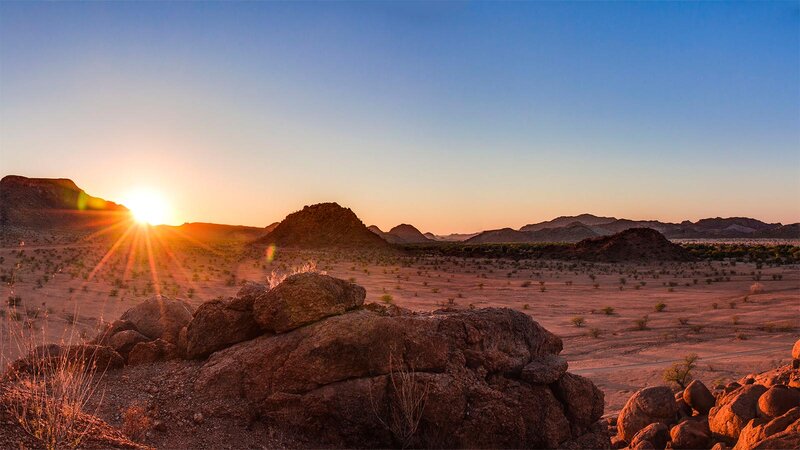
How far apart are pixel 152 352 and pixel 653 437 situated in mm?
8102

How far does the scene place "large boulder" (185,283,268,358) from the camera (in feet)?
30.2

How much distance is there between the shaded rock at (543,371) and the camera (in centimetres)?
892

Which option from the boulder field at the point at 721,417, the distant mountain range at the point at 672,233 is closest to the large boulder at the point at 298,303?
the boulder field at the point at 721,417

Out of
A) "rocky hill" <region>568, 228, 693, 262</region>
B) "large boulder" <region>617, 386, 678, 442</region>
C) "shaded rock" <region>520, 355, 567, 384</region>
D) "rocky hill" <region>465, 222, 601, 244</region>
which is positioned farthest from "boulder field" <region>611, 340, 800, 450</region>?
"rocky hill" <region>465, 222, 601, 244</region>

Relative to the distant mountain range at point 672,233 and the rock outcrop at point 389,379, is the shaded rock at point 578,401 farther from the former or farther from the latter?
the distant mountain range at point 672,233

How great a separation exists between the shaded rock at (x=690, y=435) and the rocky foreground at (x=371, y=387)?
20 mm

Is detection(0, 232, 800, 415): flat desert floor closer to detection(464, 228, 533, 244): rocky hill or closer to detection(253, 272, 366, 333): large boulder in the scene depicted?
detection(253, 272, 366, 333): large boulder

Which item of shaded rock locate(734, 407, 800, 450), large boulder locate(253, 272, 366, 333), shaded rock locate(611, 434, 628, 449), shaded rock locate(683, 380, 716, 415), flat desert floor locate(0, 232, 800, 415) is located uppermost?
large boulder locate(253, 272, 366, 333)

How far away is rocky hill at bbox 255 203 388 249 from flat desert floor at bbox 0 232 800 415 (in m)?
55.3

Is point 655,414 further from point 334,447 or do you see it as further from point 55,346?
point 55,346

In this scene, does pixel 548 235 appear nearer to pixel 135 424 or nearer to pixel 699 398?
pixel 699 398

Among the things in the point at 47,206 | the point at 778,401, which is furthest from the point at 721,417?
the point at 47,206

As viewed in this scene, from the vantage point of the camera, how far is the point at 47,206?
112 m

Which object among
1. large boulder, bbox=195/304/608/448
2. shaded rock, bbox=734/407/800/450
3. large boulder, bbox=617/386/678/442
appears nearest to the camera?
shaded rock, bbox=734/407/800/450
